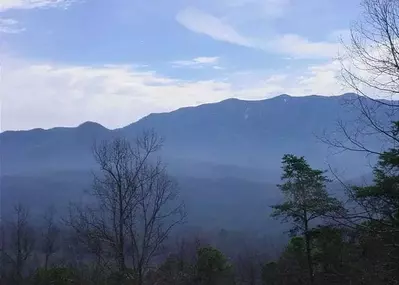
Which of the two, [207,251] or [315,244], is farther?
[207,251]

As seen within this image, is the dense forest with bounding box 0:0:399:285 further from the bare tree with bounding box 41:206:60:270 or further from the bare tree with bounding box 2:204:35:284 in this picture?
the bare tree with bounding box 41:206:60:270

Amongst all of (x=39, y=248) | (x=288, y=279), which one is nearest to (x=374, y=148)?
(x=288, y=279)

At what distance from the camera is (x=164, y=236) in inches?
443

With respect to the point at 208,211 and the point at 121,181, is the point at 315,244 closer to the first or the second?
the point at 121,181

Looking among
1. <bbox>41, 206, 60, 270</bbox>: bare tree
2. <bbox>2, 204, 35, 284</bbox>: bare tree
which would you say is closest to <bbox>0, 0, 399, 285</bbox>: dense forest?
<bbox>2, 204, 35, 284</bbox>: bare tree

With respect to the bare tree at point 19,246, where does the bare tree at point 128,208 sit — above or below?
above

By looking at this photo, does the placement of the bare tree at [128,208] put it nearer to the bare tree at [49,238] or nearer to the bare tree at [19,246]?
the bare tree at [19,246]

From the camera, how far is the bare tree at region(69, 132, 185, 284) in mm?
10891

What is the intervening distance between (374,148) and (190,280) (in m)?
23.1

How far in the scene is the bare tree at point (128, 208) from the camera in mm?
10891

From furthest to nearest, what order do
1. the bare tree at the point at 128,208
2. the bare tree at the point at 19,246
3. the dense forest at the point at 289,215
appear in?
the bare tree at the point at 19,246
the bare tree at the point at 128,208
the dense forest at the point at 289,215

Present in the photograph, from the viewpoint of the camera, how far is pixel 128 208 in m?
11.2

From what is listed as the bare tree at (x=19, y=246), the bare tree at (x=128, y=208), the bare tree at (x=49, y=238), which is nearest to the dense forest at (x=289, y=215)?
the bare tree at (x=128, y=208)

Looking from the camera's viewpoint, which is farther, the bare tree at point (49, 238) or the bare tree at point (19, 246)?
the bare tree at point (49, 238)
